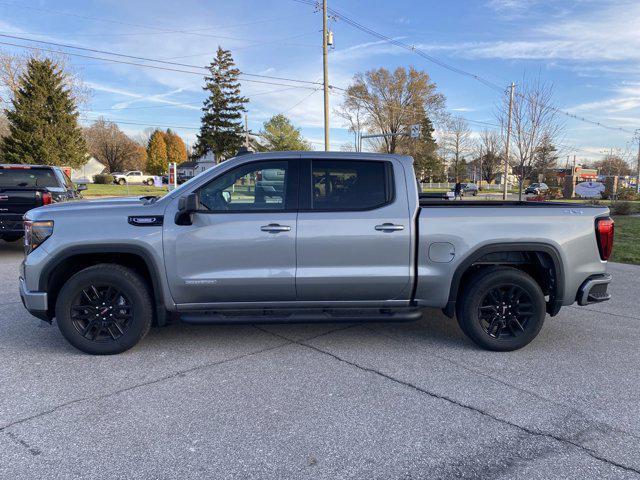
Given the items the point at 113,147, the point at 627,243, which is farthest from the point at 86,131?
the point at 627,243

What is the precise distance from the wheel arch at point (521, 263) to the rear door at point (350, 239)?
0.51m

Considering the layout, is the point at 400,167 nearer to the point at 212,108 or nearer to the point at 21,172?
the point at 21,172

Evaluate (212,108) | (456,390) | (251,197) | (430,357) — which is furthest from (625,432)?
(212,108)

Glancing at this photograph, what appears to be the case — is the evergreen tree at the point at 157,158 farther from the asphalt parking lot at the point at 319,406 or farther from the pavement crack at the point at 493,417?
the pavement crack at the point at 493,417

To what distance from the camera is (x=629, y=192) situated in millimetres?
36094

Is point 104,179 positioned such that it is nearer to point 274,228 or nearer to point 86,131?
point 86,131

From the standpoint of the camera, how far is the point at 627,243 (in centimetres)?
1184

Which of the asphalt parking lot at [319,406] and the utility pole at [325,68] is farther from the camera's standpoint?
the utility pole at [325,68]

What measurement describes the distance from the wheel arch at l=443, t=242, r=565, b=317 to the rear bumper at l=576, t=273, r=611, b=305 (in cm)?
19

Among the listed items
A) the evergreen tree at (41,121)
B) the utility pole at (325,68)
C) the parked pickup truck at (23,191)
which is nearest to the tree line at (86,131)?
the evergreen tree at (41,121)

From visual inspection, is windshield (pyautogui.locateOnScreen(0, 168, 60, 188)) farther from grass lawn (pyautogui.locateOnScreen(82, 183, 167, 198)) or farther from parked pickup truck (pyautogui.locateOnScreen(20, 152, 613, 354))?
grass lawn (pyautogui.locateOnScreen(82, 183, 167, 198))

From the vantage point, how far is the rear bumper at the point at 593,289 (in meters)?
4.33

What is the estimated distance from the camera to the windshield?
9195 mm

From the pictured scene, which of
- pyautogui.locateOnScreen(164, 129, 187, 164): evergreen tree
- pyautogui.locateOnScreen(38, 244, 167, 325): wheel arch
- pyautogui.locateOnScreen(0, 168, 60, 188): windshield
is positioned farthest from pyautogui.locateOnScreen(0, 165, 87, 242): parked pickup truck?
pyautogui.locateOnScreen(164, 129, 187, 164): evergreen tree
